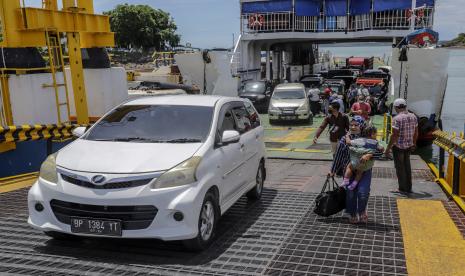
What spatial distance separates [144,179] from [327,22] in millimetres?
33074

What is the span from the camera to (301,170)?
10.5 metres

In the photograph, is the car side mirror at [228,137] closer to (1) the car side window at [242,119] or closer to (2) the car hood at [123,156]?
(2) the car hood at [123,156]

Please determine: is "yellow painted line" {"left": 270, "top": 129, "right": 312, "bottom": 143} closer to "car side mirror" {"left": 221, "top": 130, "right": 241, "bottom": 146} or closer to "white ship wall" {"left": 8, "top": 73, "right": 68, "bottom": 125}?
"white ship wall" {"left": 8, "top": 73, "right": 68, "bottom": 125}

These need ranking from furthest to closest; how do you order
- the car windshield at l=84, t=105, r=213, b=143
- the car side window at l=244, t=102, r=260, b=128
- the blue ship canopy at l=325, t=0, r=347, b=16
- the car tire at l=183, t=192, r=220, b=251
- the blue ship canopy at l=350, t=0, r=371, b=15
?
1. the blue ship canopy at l=325, t=0, r=347, b=16
2. the blue ship canopy at l=350, t=0, r=371, b=15
3. the car side window at l=244, t=102, r=260, b=128
4. the car windshield at l=84, t=105, r=213, b=143
5. the car tire at l=183, t=192, r=220, b=251

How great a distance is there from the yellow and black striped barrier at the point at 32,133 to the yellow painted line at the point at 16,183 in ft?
2.84

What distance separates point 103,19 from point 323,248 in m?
10.6

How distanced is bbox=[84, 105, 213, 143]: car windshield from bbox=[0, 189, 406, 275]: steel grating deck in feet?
3.90

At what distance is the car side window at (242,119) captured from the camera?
6363 millimetres

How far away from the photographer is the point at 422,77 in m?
16.6

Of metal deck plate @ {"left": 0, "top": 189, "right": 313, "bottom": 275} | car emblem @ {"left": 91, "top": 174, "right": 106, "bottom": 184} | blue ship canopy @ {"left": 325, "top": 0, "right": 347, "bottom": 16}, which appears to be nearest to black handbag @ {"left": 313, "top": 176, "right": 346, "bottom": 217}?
metal deck plate @ {"left": 0, "top": 189, "right": 313, "bottom": 275}

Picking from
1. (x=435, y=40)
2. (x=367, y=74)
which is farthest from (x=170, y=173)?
(x=367, y=74)

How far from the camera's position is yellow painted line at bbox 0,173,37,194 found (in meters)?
7.74

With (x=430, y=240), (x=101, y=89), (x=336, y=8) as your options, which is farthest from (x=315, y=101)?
(x=430, y=240)

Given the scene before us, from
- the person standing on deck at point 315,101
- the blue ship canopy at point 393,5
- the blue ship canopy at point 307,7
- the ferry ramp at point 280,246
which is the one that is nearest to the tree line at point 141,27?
the blue ship canopy at point 307,7
